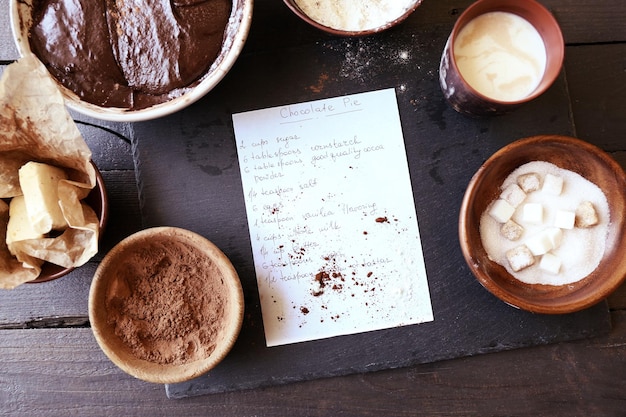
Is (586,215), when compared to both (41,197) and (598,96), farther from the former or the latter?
(41,197)

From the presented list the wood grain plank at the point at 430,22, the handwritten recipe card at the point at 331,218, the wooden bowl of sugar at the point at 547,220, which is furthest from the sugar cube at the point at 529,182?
the wood grain plank at the point at 430,22

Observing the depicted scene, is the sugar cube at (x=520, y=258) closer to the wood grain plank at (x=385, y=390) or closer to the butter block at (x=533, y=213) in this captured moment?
the butter block at (x=533, y=213)

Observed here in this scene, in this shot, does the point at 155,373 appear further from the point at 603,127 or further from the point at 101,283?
the point at 603,127

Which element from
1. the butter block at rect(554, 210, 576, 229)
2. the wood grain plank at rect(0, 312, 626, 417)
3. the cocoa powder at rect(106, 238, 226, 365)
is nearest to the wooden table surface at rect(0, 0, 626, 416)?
the wood grain plank at rect(0, 312, 626, 417)

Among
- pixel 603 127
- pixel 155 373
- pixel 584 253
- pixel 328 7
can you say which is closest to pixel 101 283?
pixel 155 373

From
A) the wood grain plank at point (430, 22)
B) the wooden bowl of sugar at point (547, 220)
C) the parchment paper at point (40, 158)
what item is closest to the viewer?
the parchment paper at point (40, 158)

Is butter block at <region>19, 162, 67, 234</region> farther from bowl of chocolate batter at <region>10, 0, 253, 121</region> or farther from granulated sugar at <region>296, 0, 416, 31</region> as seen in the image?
granulated sugar at <region>296, 0, 416, 31</region>
